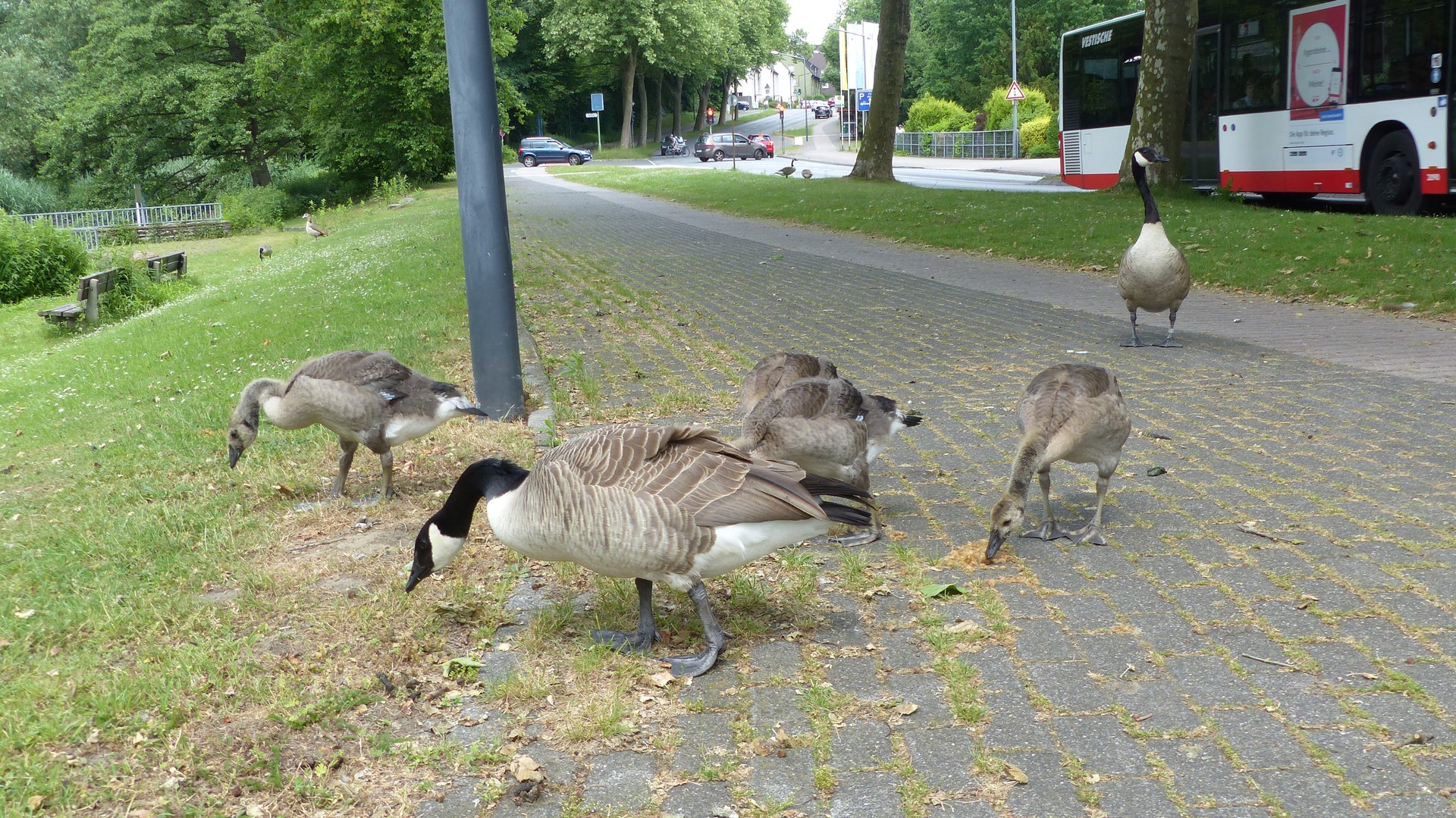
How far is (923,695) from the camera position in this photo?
3.98m

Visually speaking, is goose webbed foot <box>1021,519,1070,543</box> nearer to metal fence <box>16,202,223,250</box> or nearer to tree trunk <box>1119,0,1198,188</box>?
tree trunk <box>1119,0,1198,188</box>

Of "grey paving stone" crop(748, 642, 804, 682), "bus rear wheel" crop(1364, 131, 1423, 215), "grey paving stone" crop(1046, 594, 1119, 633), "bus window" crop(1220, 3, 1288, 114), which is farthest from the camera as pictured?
"bus window" crop(1220, 3, 1288, 114)

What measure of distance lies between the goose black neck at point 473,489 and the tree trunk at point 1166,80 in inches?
706

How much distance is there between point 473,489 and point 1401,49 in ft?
59.5

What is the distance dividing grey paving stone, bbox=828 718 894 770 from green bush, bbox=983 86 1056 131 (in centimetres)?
5555

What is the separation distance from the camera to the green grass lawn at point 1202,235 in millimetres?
12453

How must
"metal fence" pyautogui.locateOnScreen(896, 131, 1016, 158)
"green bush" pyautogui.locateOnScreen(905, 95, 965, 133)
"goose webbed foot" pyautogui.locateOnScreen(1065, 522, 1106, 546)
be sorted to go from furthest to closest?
"green bush" pyautogui.locateOnScreen(905, 95, 965, 133)
"metal fence" pyautogui.locateOnScreen(896, 131, 1016, 158)
"goose webbed foot" pyautogui.locateOnScreen(1065, 522, 1106, 546)

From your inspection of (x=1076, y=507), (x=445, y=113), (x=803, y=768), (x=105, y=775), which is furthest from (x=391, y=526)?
(x=445, y=113)

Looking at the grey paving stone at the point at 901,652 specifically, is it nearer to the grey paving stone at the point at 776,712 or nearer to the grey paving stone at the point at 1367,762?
the grey paving stone at the point at 776,712

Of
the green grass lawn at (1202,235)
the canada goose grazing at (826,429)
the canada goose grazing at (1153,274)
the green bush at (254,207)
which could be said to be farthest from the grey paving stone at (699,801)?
the green bush at (254,207)

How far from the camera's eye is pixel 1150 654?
4.23m

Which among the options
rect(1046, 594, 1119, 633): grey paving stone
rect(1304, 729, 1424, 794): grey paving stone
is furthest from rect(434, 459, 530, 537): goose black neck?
rect(1304, 729, 1424, 794): grey paving stone

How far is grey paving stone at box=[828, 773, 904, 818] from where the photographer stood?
3.30 meters

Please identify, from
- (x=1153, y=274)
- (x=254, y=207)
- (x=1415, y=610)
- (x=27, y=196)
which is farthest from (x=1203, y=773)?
(x=27, y=196)
